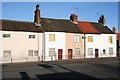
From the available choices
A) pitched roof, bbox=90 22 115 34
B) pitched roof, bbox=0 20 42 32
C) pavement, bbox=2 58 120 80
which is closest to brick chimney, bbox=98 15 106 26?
pitched roof, bbox=90 22 115 34

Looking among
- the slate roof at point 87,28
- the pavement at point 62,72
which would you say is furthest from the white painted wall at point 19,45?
the slate roof at point 87,28

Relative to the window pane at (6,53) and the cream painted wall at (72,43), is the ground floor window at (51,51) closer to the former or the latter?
the cream painted wall at (72,43)

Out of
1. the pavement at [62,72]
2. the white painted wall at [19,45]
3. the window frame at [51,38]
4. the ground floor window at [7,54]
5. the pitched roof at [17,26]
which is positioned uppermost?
the pitched roof at [17,26]

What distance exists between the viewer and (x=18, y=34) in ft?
114

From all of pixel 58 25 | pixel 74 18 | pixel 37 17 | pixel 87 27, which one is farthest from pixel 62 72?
pixel 87 27

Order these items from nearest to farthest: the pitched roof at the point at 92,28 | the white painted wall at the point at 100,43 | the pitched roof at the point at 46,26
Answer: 1. the pitched roof at the point at 46,26
2. the white painted wall at the point at 100,43
3. the pitched roof at the point at 92,28

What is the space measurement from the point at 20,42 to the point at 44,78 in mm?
18034

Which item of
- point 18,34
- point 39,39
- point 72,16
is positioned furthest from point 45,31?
point 72,16

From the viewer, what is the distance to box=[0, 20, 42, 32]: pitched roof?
3469cm

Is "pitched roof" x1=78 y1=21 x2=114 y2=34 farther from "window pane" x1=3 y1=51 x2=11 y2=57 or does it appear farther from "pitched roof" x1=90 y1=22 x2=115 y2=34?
"window pane" x1=3 y1=51 x2=11 y2=57

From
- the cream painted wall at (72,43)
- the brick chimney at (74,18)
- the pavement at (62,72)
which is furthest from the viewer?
the brick chimney at (74,18)

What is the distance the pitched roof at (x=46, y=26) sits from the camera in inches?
1399

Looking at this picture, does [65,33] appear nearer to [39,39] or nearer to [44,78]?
[39,39]

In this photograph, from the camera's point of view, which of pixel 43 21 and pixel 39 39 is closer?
pixel 39 39
